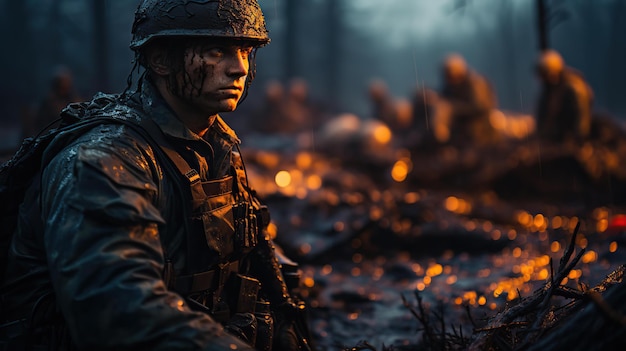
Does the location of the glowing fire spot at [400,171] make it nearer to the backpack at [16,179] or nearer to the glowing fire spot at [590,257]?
the glowing fire spot at [590,257]

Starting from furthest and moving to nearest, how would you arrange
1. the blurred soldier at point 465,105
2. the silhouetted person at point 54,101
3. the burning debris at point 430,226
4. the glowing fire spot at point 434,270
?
the blurred soldier at point 465,105
the silhouetted person at point 54,101
the glowing fire spot at point 434,270
the burning debris at point 430,226

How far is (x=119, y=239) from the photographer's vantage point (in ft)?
6.84

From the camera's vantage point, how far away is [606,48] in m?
50.8

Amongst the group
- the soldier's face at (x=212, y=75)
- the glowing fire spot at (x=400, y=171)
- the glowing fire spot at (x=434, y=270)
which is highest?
the soldier's face at (x=212, y=75)

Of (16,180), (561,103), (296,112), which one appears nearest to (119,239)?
(16,180)

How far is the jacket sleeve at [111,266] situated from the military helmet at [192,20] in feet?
2.12

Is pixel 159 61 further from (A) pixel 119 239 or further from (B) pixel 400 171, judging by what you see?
(B) pixel 400 171

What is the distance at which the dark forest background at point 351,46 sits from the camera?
29812 millimetres

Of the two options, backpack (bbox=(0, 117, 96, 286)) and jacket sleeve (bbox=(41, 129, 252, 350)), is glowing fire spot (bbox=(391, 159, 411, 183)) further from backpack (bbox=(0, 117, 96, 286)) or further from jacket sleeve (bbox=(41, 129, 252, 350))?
jacket sleeve (bbox=(41, 129, 252, 350))

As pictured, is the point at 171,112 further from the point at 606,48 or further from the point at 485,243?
the point at 606,48

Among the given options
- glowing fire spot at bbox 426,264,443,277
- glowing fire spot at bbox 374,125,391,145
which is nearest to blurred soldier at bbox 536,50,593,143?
glowing fire spot at bbox 374,125,391,145

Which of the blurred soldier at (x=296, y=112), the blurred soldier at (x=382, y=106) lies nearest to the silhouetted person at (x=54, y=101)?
the blurred soldier at (x=382, y=106)

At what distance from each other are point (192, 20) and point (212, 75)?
25cm

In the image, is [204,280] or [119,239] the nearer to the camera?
[119,239]
